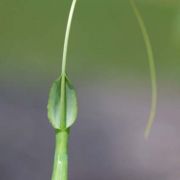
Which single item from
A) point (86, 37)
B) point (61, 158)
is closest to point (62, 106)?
point (61, 158)

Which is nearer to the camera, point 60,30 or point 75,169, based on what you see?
point 60,30

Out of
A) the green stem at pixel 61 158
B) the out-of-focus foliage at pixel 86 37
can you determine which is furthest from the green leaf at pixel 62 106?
the out-of-focus foliage at pixel 86 37

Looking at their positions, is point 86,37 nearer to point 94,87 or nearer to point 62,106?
point 94,87

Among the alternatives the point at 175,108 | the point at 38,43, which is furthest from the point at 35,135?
the point at 175,108

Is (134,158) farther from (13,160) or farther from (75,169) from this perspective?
(13,160)

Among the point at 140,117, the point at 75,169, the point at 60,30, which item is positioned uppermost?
the point at 60,30

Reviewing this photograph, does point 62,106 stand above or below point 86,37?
below

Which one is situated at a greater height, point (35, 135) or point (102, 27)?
point (102, 27)
